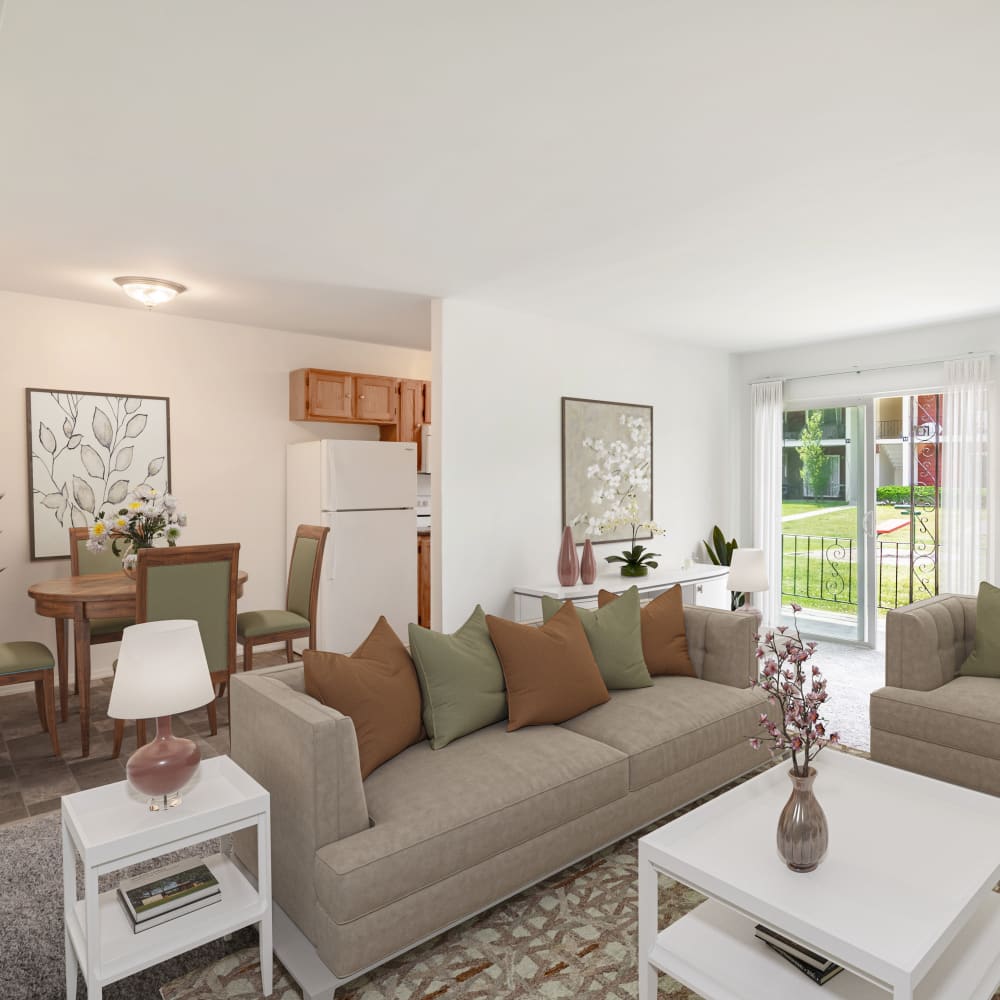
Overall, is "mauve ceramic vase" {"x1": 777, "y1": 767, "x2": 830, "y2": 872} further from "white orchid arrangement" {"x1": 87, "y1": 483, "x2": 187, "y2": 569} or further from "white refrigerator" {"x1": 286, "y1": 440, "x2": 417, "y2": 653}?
"white refrigerator" {"x1": 286, "y1": 440, "x2": 417, "y2": 653}

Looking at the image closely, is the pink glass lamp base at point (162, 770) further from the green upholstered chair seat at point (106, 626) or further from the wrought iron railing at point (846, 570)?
the wrought iron railing at point (846, 570)

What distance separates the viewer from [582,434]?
5.55 metres

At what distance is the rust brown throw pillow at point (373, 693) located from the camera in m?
2.28

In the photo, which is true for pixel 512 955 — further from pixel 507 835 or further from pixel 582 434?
pixel 582 434

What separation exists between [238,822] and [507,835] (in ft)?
2.52

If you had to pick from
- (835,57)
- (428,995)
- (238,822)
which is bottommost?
(428,995)

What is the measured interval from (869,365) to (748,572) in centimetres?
236

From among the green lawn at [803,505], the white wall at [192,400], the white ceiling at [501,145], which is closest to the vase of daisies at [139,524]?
the white wall at [192,400]

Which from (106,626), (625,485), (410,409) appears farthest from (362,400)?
(106,626)

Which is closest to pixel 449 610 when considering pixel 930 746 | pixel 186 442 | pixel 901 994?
pixel 186 442

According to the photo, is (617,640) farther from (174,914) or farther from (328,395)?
(328,395)

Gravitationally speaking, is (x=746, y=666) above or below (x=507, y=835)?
above

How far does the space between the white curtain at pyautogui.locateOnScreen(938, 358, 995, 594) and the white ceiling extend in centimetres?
130

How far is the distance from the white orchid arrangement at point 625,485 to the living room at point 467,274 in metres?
0.21
